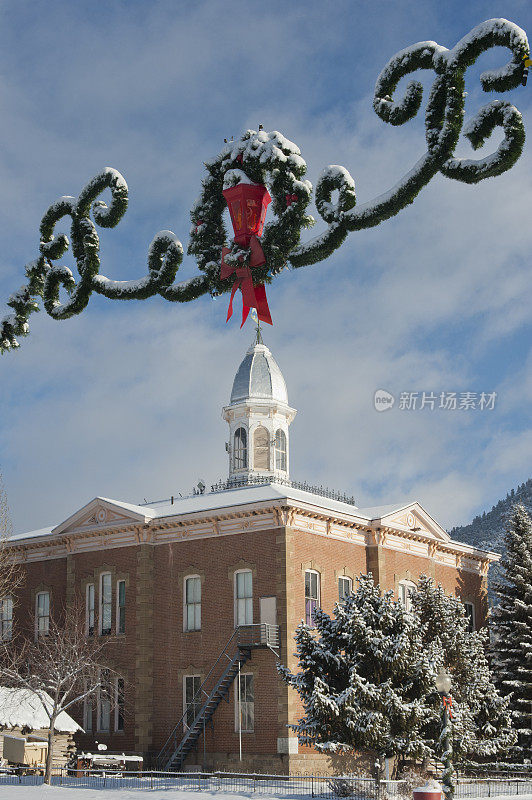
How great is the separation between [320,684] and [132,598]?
1530cm

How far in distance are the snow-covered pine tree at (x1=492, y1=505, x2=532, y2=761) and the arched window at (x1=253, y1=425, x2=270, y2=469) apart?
11.3 meters

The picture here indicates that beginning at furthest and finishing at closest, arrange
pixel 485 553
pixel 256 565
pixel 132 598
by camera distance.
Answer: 1. pixel 485 553
2. pixel 132 598
3. pixel 256 565

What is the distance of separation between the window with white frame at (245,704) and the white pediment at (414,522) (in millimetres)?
9044

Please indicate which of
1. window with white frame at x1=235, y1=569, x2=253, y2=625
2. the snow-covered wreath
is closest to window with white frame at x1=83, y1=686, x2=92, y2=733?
window with white frame at x1=235, y1=569, x2=253, y2=625

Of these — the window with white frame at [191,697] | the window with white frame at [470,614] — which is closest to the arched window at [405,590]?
the window with white frame at [470,614]

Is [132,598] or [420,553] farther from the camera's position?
[420,553]

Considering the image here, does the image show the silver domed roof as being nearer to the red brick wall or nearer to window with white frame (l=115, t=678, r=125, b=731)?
the red brick wall

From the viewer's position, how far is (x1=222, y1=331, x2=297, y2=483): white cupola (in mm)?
45500

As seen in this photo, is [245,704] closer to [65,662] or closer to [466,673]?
[65,662]

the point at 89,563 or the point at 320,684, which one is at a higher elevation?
the point at 89,563

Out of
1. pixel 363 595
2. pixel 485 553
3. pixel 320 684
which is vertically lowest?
pixel 320 684

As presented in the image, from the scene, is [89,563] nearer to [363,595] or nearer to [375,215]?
[363,595]

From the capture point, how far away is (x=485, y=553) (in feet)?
160

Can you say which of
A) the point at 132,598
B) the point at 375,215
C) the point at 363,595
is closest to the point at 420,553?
the point at 132,598
